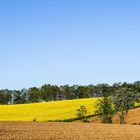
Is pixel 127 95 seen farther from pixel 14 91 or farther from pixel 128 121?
pixel 14 91

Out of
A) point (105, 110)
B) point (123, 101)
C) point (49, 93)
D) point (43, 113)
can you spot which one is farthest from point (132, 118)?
point (49, 93)

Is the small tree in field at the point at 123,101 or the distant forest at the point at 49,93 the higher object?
the distant forest at the point at 49,93

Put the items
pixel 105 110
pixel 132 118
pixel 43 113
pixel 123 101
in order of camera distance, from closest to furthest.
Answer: pixel 105 110
pixel 123 101
pixel 132 118
pixel 43 113

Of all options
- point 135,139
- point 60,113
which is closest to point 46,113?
point 60,113

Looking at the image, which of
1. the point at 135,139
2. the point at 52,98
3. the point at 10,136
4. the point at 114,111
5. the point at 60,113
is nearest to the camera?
the point at 10,136

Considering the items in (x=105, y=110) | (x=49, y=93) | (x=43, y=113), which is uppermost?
(x=49, y=93)

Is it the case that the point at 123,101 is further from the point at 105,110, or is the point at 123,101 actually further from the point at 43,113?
the point at 43,113

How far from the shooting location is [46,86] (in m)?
173

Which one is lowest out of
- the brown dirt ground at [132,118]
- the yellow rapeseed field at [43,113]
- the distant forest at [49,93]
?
the brown dirt ground at [132,118]

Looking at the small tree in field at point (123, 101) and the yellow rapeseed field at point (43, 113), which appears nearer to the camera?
the small tree in field at point (123, 101)

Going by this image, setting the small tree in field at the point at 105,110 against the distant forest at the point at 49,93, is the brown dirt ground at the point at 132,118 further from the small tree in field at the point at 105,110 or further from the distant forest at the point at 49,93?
the distant forest at the point at 49,93

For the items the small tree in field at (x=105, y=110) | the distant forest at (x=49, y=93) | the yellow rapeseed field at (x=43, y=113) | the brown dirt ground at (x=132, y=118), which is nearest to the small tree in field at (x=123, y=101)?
the brown dirt ground at (x=132, y=118)

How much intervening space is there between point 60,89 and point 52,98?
8.41 meters

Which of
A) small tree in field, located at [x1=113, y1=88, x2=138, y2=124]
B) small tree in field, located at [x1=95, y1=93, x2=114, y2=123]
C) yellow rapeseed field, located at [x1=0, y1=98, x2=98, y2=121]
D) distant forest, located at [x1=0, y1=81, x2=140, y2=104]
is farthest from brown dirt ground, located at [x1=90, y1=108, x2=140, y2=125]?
distant forest, located at [x1=0, y1=81, x2=140, y2=104]
